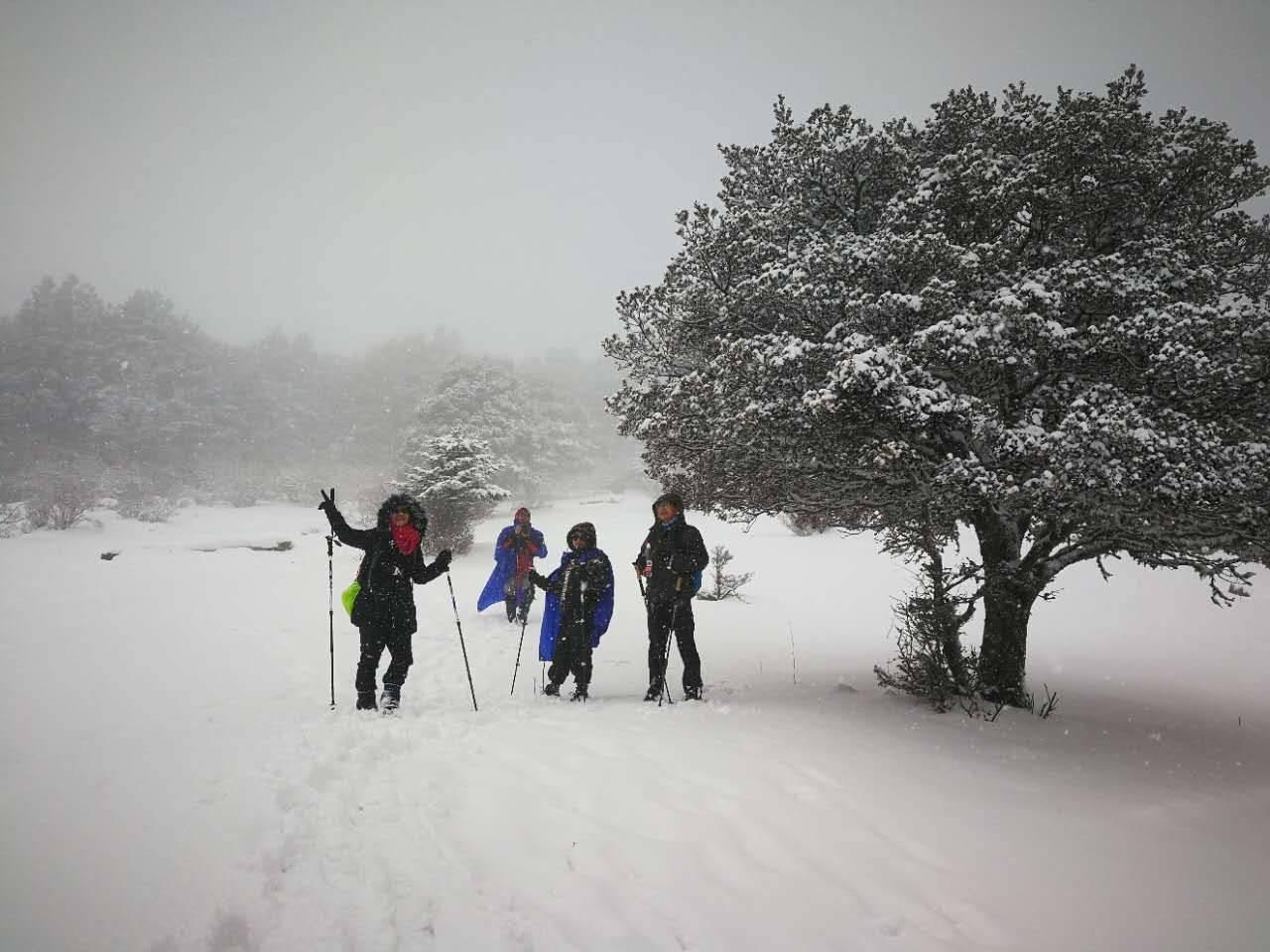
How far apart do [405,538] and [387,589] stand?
0.49 m

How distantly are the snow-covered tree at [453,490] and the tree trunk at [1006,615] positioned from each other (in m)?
13.5

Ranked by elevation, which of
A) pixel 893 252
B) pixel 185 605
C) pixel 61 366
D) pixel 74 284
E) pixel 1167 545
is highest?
pixel 74 284

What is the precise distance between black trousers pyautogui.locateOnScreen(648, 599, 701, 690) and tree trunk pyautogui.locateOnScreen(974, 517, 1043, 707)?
10.7 feet

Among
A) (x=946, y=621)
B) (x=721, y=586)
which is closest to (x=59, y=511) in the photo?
(x=721, y=586)

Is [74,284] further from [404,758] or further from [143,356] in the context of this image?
[404,758]

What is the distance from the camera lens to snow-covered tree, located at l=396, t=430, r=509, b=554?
55.9 feet

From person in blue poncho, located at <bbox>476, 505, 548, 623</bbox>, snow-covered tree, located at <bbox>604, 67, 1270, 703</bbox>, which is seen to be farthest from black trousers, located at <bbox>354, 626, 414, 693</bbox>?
person in blue poncho, located at <bbox>476, 505, 548, 623</bbox>

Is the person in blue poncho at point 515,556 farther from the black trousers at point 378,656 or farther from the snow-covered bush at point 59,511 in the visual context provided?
the snow-covered bush at point 59,511

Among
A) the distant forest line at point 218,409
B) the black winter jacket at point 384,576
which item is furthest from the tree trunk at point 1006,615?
the distant forest line at point 218,409

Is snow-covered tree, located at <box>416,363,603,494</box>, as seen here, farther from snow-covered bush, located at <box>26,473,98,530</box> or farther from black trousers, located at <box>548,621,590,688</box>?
black trousers, located at <box>548,621,590,688</box>

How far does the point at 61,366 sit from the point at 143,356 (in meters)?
4.30

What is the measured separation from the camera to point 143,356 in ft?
127

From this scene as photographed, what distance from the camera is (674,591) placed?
5.79 m

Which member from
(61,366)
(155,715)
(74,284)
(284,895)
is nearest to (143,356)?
(61,366)
